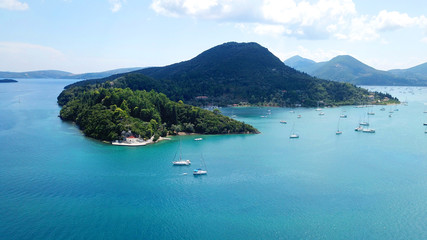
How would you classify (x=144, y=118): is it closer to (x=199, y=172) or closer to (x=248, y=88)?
(x=199, y=172)

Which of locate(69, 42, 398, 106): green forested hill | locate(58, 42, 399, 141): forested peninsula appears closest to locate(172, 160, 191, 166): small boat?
locate(58, 42, 399, 141): forested peninsula

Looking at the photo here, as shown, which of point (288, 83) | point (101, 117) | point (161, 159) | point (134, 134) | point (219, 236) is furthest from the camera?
point (288, 83)

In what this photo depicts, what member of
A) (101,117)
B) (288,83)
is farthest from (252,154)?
(288,83)

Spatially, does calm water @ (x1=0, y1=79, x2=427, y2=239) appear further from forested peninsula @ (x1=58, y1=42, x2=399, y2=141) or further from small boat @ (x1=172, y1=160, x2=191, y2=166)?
forested peninsula @ (x1=58, y1=42, x2=399, y2=141)

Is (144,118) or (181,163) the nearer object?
(181,163)

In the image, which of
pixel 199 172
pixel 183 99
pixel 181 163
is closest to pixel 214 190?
pixel 199 172

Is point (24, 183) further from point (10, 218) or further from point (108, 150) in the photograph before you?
point (108, 150)
